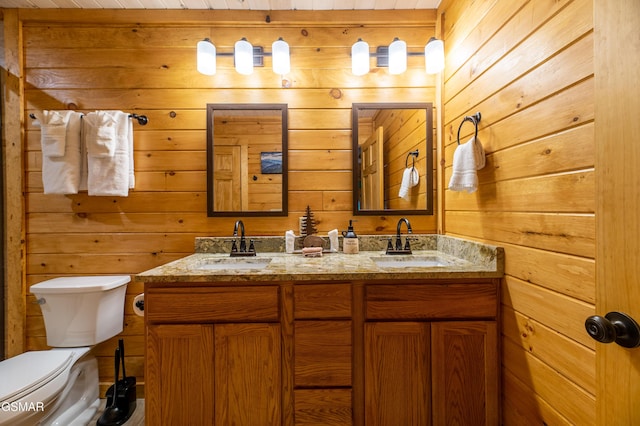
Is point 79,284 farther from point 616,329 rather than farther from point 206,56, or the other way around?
point 616,329

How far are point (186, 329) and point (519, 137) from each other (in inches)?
60.7

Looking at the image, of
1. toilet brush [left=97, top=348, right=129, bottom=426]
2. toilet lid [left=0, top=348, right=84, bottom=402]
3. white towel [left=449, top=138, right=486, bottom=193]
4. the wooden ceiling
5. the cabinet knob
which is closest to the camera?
the cabinet knob

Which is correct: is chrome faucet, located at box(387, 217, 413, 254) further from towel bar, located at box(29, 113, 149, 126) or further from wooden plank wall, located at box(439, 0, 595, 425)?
towel bar, located at box(29, 113, 149, 126)

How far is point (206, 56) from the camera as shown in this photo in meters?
1.65

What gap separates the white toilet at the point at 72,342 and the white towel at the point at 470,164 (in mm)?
1930

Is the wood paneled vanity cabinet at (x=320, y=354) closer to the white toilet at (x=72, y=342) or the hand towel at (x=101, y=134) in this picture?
the white toilet at (x=72, y=342)

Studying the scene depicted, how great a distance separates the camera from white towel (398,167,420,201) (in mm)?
1767

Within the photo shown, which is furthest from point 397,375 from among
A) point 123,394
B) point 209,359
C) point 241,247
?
point 123,394

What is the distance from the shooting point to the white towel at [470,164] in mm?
1282

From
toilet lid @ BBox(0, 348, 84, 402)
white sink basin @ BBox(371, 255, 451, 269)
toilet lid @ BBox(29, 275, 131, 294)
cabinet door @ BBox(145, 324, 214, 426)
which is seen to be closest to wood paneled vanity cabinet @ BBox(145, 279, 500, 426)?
cabinet door @ BBox(145, 324, 214, 426)

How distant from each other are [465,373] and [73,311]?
1974mm

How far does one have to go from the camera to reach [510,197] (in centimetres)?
115

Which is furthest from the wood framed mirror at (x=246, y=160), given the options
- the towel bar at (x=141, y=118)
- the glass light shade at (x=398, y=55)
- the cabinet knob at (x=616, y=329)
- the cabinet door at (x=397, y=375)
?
the cabinet knob at (x=616, y=329)

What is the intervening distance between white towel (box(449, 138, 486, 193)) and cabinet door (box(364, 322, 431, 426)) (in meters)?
0.66
